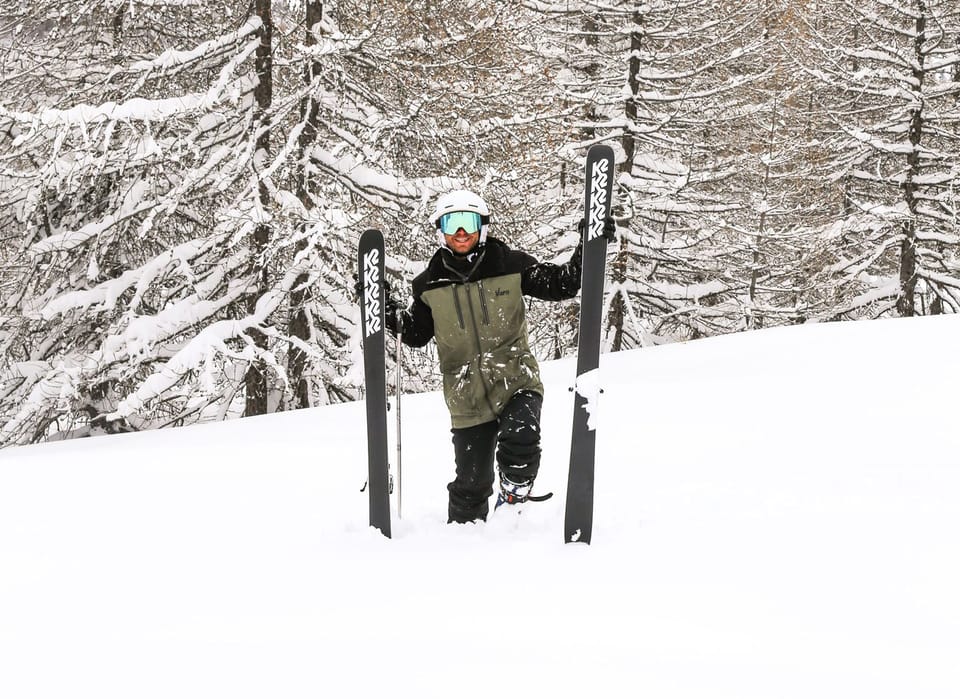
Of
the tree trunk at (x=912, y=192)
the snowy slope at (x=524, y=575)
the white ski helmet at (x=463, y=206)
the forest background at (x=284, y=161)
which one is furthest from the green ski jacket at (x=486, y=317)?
Result: the tree trunk at (x=912, y=192)

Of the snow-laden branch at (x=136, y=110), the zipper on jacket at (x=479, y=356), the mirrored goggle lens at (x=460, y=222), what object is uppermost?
the snow-laden branch at (x=136, y=110)

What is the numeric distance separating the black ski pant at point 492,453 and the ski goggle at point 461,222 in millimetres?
826

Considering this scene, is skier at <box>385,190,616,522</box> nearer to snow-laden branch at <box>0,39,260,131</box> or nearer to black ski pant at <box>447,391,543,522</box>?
black ski pant at <box>447,391,543,522</box>

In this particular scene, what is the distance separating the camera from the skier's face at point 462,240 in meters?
3.63

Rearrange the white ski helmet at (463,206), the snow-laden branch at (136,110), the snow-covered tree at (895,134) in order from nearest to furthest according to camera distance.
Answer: the white ski helmet at (463,206) → the snow-laden branch at (136,110) → the snow-covered tree at (895,134)

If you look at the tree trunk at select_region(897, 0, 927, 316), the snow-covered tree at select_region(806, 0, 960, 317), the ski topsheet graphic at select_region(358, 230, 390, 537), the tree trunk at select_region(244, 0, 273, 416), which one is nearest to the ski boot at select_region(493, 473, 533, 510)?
the ski topsheet graphic at select_region(358, 230, 390, 537)

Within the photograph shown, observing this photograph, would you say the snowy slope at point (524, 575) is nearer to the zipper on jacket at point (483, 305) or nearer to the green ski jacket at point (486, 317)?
the green ski jacket at point (486, 317)

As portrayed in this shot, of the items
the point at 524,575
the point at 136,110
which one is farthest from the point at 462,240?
the point at 136,110

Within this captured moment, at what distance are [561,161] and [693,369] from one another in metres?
5.88

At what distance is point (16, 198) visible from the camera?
398 inches

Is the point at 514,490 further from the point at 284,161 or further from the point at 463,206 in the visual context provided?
the point at 284,161

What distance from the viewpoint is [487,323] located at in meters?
3.65

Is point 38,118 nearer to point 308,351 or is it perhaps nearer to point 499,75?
point 308,351

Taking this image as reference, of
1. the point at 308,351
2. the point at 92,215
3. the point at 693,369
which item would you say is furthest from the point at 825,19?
the point at 92,215
